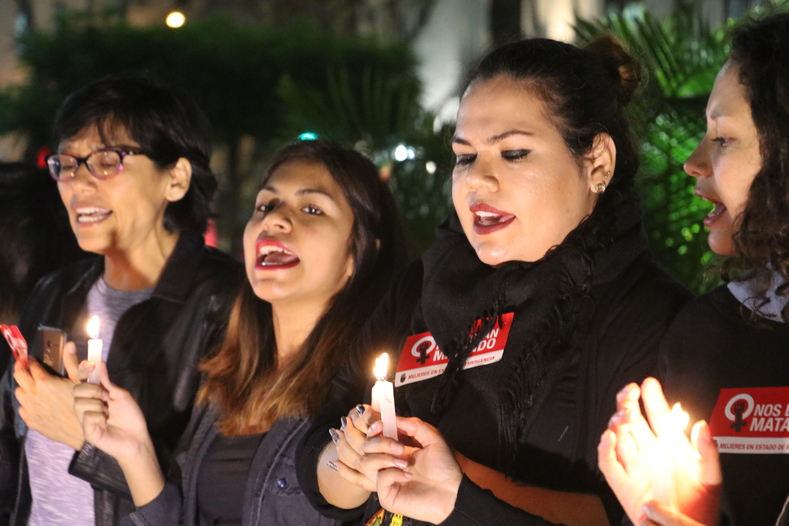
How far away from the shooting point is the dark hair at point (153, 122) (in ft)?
9.69

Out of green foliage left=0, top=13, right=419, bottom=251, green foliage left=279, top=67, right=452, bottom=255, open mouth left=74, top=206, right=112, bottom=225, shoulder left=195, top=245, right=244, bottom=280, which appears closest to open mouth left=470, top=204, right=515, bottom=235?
shoulder left=195, top=245, right=244, bottom=280

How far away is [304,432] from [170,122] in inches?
49.9

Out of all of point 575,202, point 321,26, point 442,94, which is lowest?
point 575,202

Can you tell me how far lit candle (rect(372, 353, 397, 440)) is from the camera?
1.53m

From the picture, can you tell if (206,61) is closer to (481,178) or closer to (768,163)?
(481,178)

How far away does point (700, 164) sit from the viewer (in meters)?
1.91

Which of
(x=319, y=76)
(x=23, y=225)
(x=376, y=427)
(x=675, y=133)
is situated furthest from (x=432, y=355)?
(x=319, y=76)

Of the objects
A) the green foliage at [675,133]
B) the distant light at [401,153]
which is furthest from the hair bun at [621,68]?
the distant light at [401,153]

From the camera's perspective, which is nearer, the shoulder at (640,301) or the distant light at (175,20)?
the shoulder at (640,301)

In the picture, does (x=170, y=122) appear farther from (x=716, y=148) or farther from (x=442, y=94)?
(x=442, y=94)

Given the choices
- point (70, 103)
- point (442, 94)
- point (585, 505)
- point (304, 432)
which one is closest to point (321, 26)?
point (442, 94)

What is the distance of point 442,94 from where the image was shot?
9.32 metres

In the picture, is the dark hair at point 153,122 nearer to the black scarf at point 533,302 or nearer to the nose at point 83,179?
the nose at point 83,179

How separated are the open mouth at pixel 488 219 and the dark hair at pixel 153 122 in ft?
4.78
